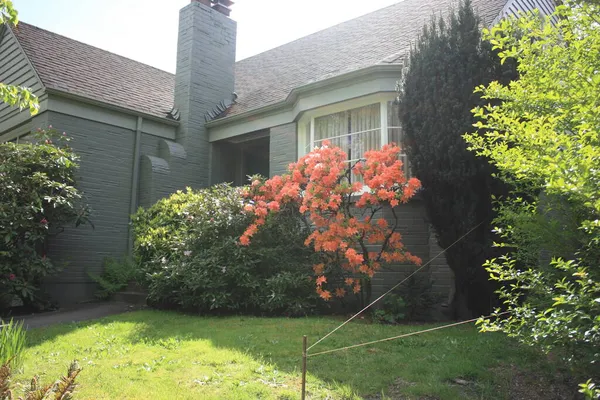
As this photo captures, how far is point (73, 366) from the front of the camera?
2723mm

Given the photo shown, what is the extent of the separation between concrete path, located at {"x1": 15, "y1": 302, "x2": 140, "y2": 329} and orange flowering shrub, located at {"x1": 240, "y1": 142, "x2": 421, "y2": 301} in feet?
9.76

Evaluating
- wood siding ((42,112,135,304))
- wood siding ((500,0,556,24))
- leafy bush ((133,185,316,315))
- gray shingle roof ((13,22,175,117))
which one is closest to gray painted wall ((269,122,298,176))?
leafy bush ((133,185,316,315))

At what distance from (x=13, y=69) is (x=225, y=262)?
Answer: 8.04m

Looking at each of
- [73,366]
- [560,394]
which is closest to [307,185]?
[560,394]

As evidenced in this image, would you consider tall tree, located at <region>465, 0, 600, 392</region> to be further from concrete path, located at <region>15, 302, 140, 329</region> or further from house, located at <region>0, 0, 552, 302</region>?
concrete path, located at <region>15, 302, 140, 329</region>

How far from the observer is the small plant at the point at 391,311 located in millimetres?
6699

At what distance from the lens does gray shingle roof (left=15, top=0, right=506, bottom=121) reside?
1083 cm

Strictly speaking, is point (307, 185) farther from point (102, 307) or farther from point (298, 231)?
point (102, 307)

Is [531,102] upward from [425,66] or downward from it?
downward

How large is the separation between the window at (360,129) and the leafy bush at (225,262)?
1.97m

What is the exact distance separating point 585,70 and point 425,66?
12.3ft

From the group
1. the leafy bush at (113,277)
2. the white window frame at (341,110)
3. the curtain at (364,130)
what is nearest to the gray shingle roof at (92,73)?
the leafy bush at (113,277)

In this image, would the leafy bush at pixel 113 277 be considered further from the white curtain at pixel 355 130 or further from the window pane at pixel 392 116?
the window pane at pixel 392 116

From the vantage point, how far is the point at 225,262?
7633 millimetres
